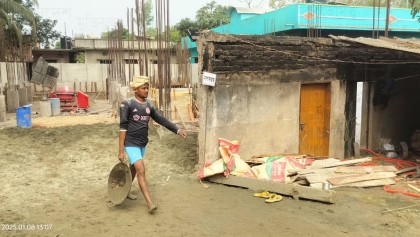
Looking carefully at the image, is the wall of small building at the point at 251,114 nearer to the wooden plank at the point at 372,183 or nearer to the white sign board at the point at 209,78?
the white sign board at the point at 209,78

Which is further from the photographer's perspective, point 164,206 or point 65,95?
point 65,95

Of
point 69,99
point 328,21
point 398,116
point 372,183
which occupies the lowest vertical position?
point 372,183

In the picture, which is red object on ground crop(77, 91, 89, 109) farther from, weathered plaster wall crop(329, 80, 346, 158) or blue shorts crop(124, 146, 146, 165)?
blue shorts crop(124, 146, 146, 165)

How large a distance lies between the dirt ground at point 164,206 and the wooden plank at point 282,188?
4.2 inches

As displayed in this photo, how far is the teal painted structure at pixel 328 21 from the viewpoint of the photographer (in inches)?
584

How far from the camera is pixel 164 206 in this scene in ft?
17.8

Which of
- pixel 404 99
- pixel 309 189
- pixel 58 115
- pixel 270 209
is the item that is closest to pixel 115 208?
pixel 270 209

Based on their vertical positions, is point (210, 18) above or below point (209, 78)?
above

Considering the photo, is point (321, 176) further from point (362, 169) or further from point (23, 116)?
point (23, 116)

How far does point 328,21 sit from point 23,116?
1204 cm

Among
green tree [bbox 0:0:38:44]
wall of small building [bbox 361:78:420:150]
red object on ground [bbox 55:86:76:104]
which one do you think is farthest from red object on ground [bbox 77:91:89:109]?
wall of small building [bbox 361:78:420:150]

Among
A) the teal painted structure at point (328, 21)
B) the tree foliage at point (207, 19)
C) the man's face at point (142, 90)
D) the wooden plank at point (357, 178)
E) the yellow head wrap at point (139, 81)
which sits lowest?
the wooden plank at point (357, 178)

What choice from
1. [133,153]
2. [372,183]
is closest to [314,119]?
[372,183]

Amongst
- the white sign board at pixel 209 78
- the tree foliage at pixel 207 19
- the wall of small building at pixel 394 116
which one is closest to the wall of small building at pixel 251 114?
the white sign board at pixel 209 78
